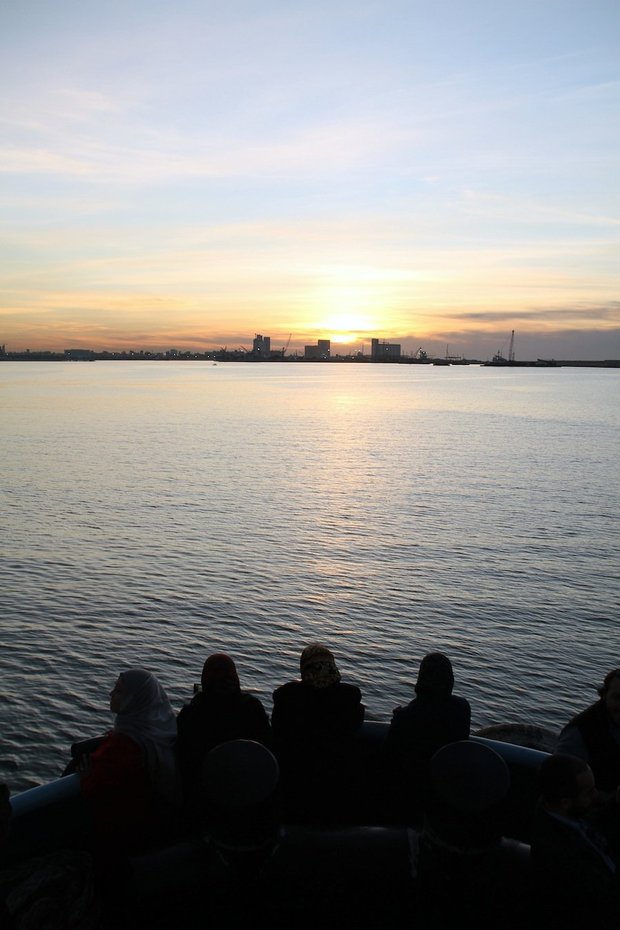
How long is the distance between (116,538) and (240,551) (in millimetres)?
4546

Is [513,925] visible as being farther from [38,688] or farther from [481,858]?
[38,688]

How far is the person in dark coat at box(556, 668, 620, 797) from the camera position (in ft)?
21.7

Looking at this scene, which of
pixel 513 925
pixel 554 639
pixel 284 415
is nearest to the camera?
pixel 513 925

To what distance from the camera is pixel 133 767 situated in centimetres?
579

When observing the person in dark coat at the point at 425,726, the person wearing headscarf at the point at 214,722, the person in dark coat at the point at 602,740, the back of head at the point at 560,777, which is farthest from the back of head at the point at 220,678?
the person in dark coat at the point at 602,740

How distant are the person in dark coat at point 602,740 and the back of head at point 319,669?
6.85 ft

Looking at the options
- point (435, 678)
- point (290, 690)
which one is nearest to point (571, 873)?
point (435, 678)

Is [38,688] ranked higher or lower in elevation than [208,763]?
lower

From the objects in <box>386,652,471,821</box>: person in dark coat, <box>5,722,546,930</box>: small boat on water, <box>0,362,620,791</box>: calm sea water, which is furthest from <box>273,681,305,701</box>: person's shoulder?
<box>0,362,620,791</box>: calm sea water

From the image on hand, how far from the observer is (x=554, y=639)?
19.7 metres

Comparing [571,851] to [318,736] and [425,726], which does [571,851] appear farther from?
[318,736]

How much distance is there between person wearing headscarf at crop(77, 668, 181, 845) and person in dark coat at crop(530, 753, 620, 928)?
2.65 metres

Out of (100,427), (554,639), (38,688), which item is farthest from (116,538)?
(100,427)

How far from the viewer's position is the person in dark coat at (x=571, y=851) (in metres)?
4.90
